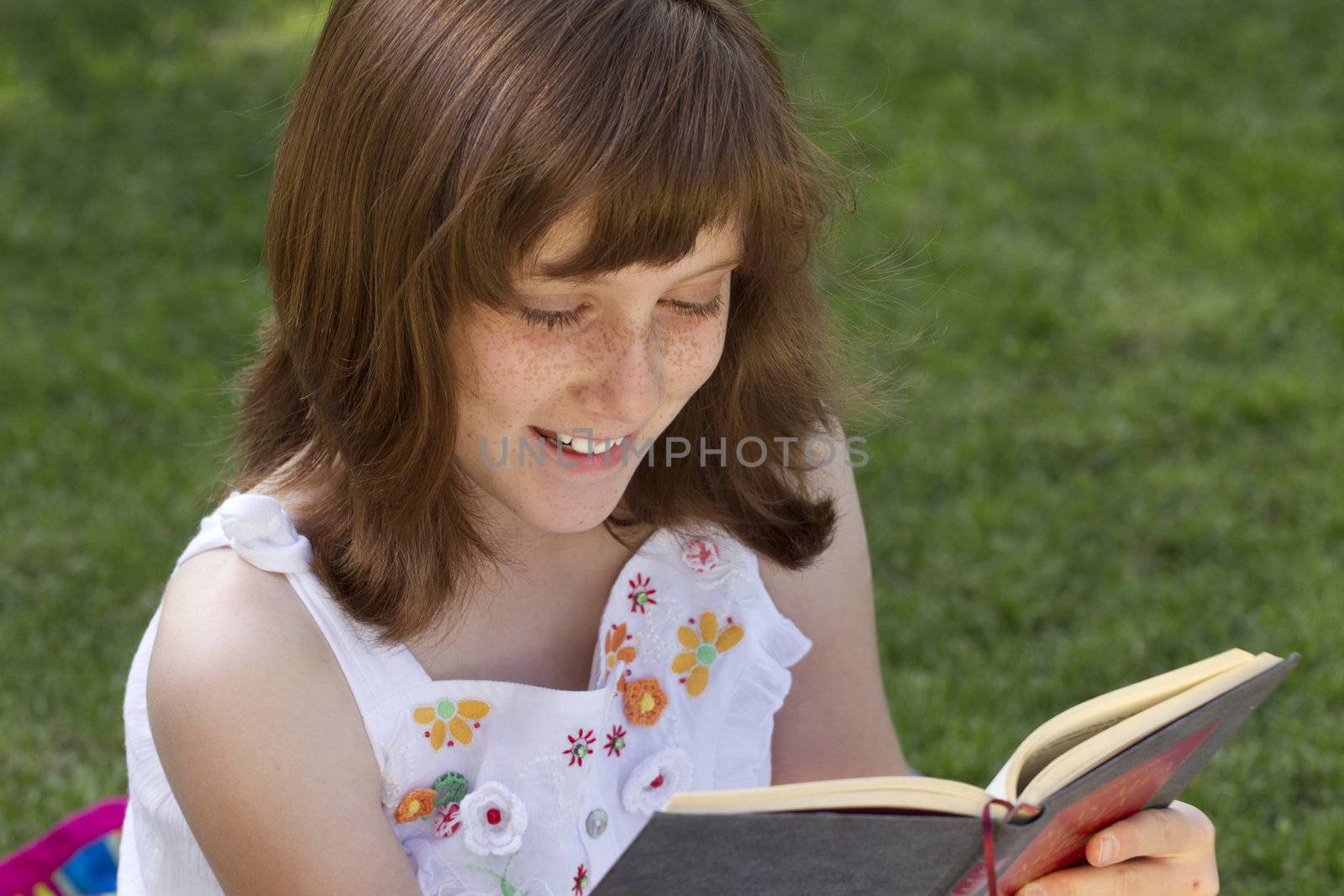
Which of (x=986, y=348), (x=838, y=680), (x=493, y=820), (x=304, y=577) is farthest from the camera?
(x=986, y=348)

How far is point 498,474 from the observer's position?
5.10 ft

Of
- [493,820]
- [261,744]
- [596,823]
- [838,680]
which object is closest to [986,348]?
[838,680]

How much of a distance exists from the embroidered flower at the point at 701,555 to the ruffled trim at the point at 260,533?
19.9 inches

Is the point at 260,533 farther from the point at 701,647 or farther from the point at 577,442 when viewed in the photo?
the point at 701,647

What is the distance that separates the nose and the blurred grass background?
470mm

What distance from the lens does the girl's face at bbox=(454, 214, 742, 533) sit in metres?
1.42

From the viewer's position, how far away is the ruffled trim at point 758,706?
74.9 inches

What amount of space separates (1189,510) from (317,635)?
2.54 m

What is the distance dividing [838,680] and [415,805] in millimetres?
621

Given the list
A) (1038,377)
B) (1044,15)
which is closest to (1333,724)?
(1038,377)

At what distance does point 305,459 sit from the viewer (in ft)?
5.49

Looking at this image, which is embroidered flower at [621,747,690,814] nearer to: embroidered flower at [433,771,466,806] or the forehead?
embroidered flower at [433,771,466,806]

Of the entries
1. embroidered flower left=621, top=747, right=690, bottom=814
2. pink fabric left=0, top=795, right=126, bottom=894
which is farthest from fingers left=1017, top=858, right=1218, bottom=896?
pink fabric left=0, top=795, right=126, bottom=894

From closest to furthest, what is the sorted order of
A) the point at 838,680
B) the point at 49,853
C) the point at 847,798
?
the point at 847,798
the point at 838,680
the point at 49,853
